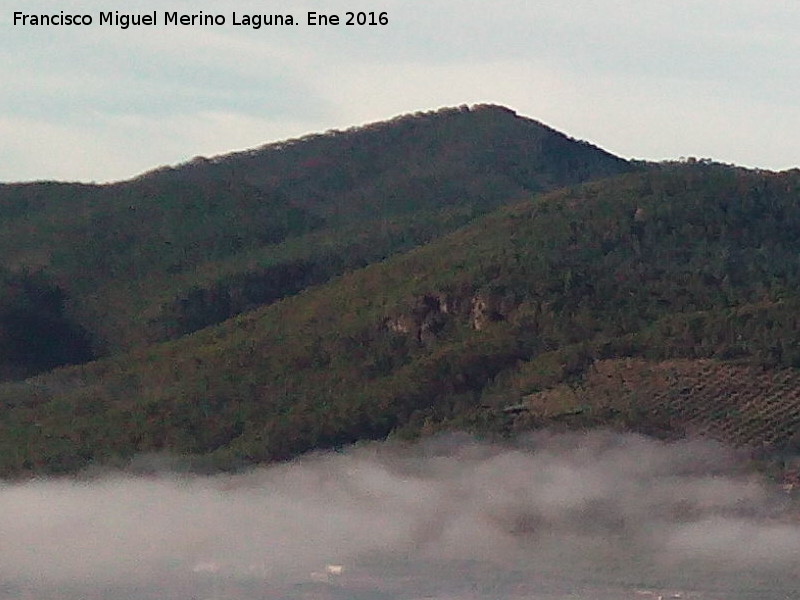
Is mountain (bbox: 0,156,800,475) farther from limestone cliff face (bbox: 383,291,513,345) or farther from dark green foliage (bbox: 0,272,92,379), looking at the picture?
dark green foliage (bbox: 0,272,92,379)

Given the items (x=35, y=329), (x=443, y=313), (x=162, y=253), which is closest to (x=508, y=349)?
(x=443, y=313)

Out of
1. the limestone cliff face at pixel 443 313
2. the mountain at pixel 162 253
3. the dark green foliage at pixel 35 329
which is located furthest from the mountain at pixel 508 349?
the dark green foliage at pixel 35 329

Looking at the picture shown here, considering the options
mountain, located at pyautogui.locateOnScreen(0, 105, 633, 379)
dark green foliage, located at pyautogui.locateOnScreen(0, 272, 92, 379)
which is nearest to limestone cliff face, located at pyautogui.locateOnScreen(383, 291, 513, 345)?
mountain, located at pyautogui.locateOnScreen(0, 105, 633, 379)

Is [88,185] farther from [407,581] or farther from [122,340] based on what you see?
[407,581]

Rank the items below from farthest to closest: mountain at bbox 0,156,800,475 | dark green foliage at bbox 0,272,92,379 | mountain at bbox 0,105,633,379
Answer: dark green foliage at bbox 0,272,92,379, mountain at bbox 0,105,633,379, mountain at bbox 0,156,800,475

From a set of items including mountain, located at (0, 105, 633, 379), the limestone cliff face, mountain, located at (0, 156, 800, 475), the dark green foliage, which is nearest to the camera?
mountain, located at (0, 156, 800, 475)

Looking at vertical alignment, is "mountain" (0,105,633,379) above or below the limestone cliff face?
above

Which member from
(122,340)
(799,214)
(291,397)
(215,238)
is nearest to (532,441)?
(291,397)

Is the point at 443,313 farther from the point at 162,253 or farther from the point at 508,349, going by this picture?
the point at 162,253
